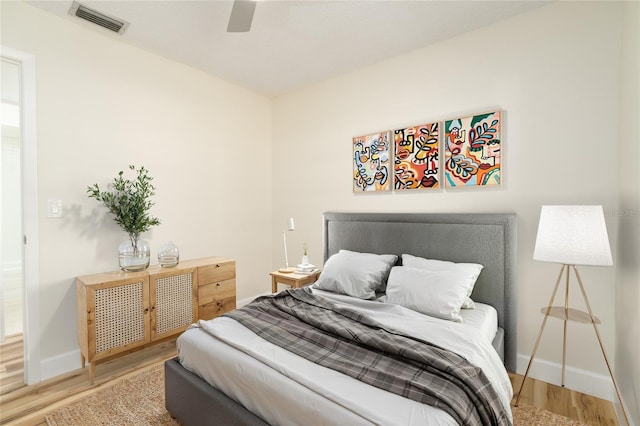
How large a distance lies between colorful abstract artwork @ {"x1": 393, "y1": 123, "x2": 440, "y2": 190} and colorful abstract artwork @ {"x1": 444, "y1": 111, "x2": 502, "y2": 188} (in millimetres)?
104

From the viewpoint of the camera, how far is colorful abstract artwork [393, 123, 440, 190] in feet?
9.21

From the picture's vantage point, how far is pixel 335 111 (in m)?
3.54

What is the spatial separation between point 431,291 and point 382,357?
82 cm

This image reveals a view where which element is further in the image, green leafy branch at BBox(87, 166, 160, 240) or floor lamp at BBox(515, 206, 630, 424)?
green leafy branch at BBox(87, 166, 160, 240)

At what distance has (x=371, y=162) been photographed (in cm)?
321

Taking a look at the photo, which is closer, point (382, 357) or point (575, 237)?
point (382, 357)

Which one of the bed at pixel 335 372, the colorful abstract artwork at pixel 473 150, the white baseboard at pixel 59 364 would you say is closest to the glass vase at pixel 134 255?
the white baseboard at pixel 59 364

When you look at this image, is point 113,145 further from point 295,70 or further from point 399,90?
point 399,90

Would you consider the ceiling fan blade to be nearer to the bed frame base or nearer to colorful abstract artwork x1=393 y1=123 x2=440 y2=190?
colorful abstract artwork x1=393 y1=123 x2=440 y2=190

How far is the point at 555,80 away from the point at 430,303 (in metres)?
1.83

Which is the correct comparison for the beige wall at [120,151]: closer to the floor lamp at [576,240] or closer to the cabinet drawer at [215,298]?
the cabinet drawer at [215,298]

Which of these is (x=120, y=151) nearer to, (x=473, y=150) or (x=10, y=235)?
(x=10, y=235)

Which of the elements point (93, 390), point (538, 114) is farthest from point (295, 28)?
point (93, 390)

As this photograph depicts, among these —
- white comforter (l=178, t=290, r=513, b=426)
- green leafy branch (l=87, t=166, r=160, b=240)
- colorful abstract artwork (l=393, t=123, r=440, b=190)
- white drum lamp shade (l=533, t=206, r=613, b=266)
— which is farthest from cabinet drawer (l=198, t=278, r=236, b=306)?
white drum lamp shade (l=533, t=206, r=613, b=266)
